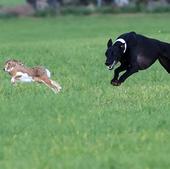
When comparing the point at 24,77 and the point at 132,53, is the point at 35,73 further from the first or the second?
the point at 132,53

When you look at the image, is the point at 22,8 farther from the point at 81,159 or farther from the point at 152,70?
the point at 81,159

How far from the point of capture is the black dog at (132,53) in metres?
13.0

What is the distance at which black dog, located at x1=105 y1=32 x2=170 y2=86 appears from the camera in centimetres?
1302

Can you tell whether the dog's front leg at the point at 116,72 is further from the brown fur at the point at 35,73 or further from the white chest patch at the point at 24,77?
the white chest patch at the point at 24,77

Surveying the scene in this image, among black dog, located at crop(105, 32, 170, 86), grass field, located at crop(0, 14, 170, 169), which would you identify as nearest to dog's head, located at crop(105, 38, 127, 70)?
black dog, located at crop(105, 32, 170, 86)

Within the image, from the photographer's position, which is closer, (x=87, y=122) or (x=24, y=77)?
(x=87, y=122)

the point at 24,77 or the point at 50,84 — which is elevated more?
the point at 24,77

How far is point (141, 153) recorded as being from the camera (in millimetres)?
8203

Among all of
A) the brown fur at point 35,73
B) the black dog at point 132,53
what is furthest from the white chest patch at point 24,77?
the black dog at point 132,53

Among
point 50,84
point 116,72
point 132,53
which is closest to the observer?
point 132,53

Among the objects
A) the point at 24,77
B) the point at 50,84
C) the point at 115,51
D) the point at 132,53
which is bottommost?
the point at 50,84

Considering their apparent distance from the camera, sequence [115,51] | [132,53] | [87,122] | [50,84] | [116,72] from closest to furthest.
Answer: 1. [87,122]
2. [115,51]
3. [132,53]
4. [50,84]
5. [116,72]

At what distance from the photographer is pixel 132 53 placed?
1334 centimetres

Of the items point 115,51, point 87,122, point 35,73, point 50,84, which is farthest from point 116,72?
point 87,122
